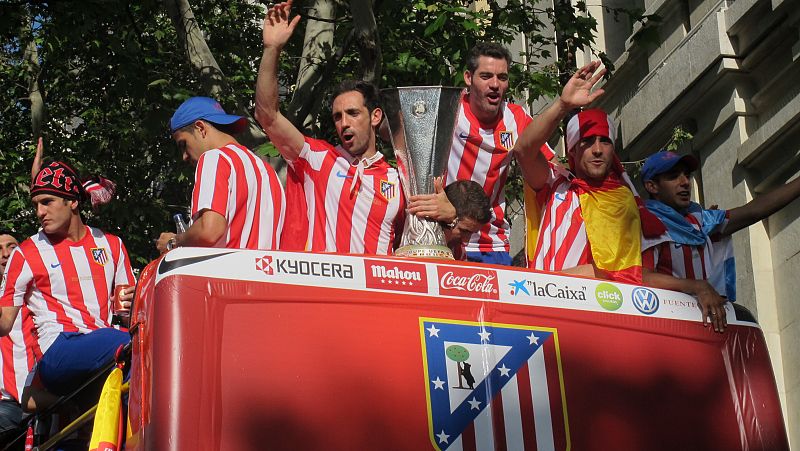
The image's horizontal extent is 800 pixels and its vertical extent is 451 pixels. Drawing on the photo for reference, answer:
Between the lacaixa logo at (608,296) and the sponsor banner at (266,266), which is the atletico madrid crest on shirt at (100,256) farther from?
the lacaixa logo at (608,296)

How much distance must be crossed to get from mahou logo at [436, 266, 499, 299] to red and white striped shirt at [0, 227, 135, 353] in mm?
3067

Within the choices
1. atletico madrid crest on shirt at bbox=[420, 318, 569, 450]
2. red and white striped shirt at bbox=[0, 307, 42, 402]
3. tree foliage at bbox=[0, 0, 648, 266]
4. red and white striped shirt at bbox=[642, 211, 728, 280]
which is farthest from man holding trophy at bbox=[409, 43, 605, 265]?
tree foliage at bbox=[0, 0, 648, 266]

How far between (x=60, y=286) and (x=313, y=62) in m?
6.17

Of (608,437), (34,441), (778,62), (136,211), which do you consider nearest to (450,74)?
(778,62)

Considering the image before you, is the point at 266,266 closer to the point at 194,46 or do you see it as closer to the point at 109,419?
the point at 109,419

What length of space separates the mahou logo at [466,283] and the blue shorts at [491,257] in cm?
233

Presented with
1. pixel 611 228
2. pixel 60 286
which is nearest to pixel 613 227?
pixel 611 228

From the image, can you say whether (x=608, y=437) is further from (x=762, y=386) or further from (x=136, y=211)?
(x=136, y=211)

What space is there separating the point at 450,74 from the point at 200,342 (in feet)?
33.5

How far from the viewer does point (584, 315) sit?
5719 mm

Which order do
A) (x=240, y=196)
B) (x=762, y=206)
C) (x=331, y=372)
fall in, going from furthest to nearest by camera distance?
1. (x=762, y=206)
2. (x=240, y=196)
3. (x=331, y=372)

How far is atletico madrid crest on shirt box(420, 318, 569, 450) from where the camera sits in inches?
211

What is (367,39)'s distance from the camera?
12.4 m

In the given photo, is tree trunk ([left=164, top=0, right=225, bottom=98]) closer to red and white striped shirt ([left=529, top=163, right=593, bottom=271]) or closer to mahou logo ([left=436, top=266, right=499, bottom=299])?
red and white striped shirt ([left=529, top=163, right=593, bottom=271])
